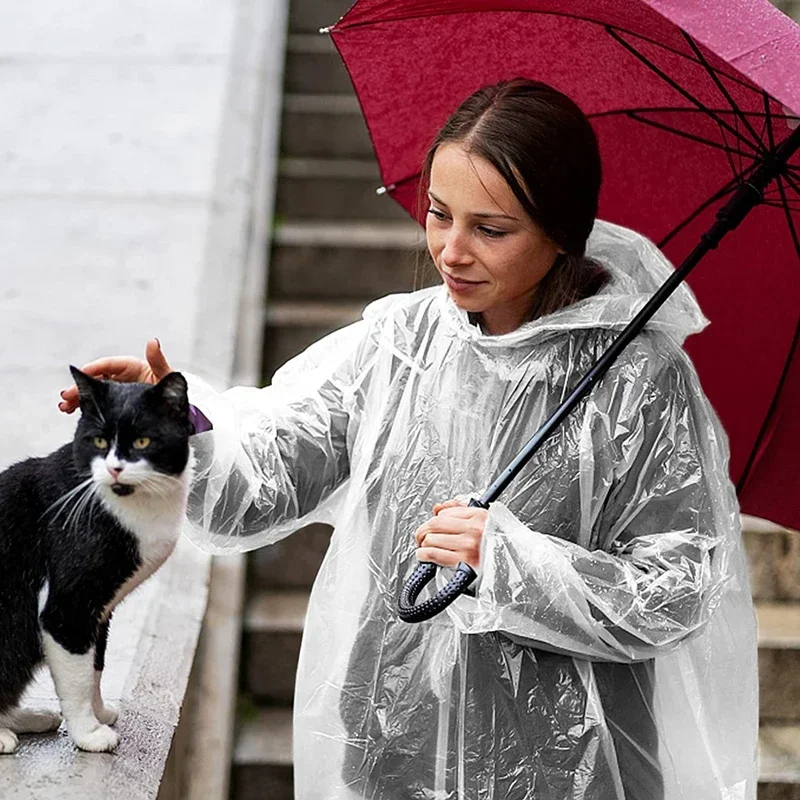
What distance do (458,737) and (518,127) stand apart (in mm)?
836

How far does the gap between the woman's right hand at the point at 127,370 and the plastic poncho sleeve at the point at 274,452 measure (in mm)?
73

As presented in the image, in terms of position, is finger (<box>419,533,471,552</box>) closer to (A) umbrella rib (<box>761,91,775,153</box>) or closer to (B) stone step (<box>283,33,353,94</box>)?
(A) umbrella rib (<box>761,91,775,153</box>)

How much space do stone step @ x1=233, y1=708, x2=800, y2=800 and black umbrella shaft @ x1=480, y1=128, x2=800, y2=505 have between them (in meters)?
1.73

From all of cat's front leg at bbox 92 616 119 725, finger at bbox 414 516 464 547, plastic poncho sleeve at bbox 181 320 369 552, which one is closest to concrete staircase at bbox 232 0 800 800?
plastic poncho sleeve at bbox 181 320 369 552

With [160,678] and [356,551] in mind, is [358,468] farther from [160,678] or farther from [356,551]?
[160,678]

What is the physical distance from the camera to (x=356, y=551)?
1.94 meters

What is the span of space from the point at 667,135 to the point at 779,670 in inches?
68.9

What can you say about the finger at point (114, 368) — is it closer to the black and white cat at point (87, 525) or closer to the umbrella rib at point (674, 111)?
the black and white cat at point (87, 525)

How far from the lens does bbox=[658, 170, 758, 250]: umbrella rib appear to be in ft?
6.98

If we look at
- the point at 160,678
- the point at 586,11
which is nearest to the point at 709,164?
the point at 586,11

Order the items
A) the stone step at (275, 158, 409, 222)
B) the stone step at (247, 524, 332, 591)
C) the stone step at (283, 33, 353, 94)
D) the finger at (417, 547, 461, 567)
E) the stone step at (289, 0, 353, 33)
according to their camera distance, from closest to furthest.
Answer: the finger at (417, 547, 461, 567), the stone step at (247, 524, 332, 591), the stone step at (275, 158, 409, 222), the stone step at (283, 33, 353, 94), the stone step at (289, 0, 353, 33)

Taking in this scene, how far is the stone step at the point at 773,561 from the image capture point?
3.62 metres

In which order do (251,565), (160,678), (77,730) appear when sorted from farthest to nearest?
(251,565), (160,678), (77,730)

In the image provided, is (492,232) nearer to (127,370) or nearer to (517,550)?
(517,550)
